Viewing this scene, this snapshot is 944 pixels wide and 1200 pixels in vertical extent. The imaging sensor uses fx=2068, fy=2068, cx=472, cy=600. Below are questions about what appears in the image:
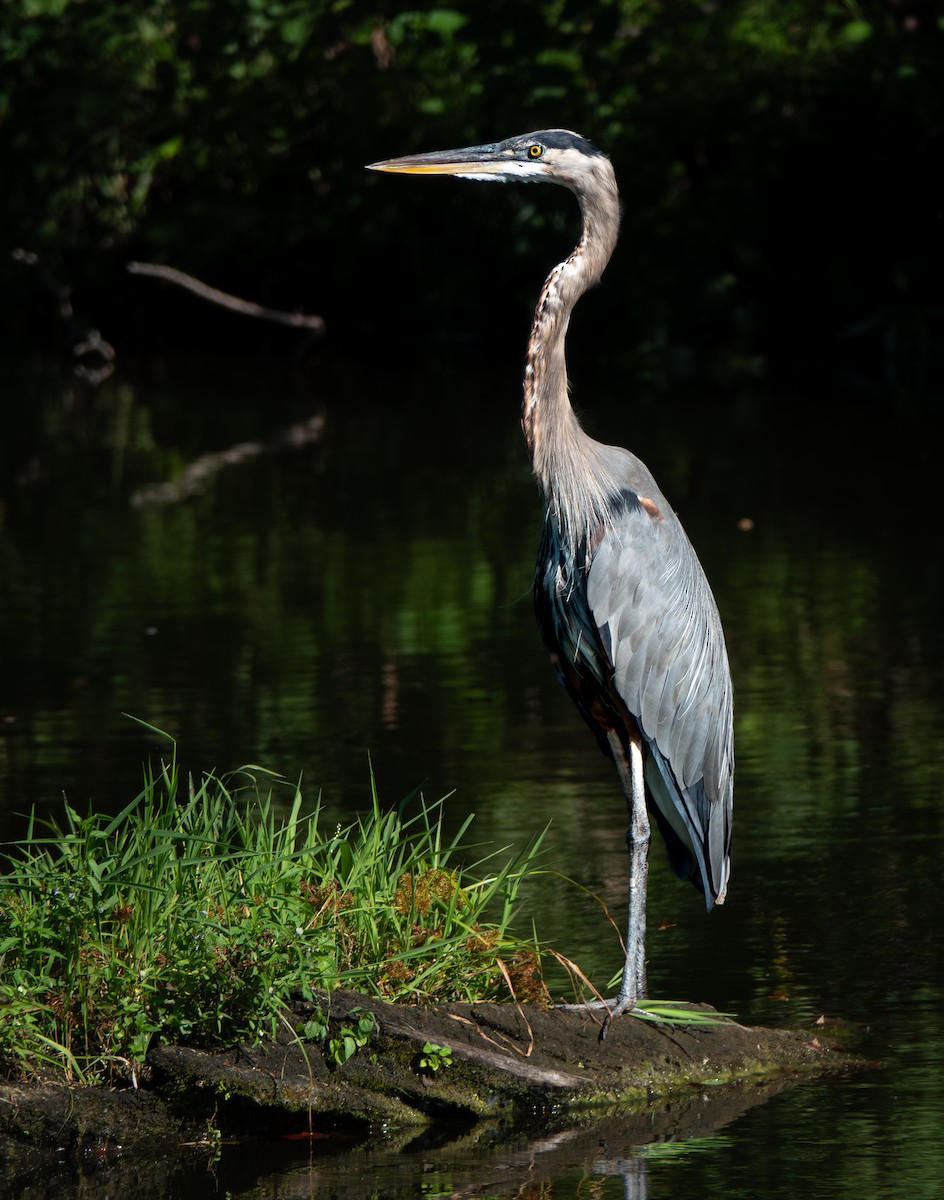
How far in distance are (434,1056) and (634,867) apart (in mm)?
858

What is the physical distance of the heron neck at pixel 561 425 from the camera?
5.36 m

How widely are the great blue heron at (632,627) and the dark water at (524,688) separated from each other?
500mm

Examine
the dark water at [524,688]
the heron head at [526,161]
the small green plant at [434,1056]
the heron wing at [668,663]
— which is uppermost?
the heron head at [526,161]

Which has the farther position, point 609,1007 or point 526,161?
point 526,161

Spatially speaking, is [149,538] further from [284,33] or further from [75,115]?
[75,115]

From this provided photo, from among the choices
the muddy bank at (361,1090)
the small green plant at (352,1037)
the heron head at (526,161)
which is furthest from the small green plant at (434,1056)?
the heron head at (526,161)

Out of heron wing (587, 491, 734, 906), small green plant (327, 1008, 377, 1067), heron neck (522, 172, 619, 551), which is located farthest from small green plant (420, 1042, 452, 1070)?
heron neck (522, 172, 619, 551)

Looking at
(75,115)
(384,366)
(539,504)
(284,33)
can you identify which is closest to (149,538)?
(539,504)

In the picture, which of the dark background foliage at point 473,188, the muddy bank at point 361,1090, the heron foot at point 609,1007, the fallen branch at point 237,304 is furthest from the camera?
the fallen branch at point 237,304

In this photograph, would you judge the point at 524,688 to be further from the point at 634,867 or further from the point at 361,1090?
the point at 361,1090

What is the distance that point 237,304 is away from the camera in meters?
24.2

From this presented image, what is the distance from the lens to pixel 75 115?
85.6 feet

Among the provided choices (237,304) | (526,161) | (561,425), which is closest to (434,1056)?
(561,425)

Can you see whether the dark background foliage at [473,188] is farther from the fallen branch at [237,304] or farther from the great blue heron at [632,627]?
the great blue heron at [632,627]
